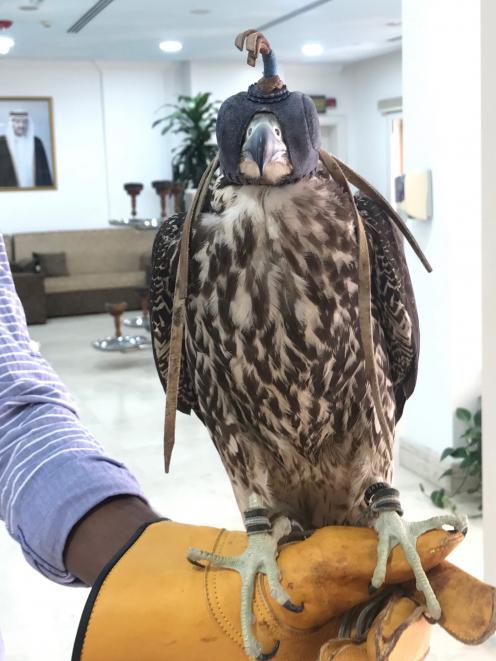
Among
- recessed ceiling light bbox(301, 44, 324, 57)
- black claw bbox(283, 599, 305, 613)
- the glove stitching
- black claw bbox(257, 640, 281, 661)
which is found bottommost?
black claw bbox(257, 640, 281, 661)

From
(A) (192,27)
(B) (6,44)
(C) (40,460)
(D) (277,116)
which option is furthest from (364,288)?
(B) (6,44)

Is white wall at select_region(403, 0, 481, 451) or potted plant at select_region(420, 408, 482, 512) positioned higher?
white wall at select_region(403, 0, 481, 451)

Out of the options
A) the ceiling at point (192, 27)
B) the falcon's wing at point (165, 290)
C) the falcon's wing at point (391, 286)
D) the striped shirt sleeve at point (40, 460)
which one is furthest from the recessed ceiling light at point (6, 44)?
the falcon's wing at point (391, 286)

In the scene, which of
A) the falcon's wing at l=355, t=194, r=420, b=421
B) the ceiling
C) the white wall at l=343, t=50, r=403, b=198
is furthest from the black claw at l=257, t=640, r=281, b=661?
the white wall at l=343, t=50, r=403, b=198

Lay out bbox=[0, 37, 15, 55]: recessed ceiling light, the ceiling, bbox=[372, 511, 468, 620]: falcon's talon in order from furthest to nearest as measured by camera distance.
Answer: bbox=[0, 37, 15, 55]: recessed ceiling light
the ceiling
bbox=[372, 511, 468, 620]: falcon's talon

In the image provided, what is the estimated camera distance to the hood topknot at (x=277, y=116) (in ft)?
2.93

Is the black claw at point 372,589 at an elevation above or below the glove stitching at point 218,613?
above

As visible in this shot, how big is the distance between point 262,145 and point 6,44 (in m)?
8.82

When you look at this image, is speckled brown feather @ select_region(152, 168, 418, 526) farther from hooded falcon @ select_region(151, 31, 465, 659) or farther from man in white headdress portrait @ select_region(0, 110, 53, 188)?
man in white headdress portrait @ select_region(0, 110, 53, 188)

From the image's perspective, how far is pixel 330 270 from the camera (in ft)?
3.43

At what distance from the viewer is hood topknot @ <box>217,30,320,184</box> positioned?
894 millimetres

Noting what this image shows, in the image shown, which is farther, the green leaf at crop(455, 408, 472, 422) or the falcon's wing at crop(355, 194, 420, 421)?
the green leaf at crop(455, 408, 472, 422)

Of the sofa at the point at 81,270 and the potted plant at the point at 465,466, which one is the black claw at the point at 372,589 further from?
the sofa at the point at 81,270

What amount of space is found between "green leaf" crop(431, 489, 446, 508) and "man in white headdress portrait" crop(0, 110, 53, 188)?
8.06m
